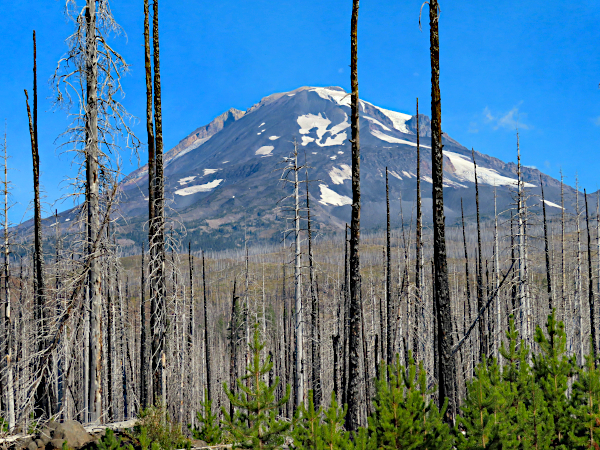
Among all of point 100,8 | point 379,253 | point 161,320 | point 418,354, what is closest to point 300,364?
point 161,320

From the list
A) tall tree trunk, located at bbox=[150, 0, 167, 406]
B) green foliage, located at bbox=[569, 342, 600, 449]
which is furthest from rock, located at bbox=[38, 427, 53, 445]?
green foliage, located at bbox=[569, 342, 600, 449]

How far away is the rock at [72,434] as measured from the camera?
27.8 feet

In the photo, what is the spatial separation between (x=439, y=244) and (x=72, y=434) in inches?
347

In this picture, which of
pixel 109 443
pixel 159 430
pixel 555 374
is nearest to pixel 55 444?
pixel 109 443

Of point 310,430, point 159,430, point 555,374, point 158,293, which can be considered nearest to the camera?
point 310,430

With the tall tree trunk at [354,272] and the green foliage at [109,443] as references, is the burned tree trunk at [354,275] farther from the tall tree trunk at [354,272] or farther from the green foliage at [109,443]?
the green foliage at [109,443]

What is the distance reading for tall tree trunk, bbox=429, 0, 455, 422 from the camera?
30.7 ft

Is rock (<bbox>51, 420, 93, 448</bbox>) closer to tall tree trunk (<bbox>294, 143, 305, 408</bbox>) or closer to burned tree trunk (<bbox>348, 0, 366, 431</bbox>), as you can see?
burned tree trunk (<bbox>348, 0, 366, 431</bbox>)

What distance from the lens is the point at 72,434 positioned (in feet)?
28.2

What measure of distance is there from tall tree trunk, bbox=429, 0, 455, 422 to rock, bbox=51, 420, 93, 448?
24.2 feet

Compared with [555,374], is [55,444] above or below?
below

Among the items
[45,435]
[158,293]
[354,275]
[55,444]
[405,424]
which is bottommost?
[55,444]

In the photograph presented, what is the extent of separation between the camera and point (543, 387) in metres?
9.06

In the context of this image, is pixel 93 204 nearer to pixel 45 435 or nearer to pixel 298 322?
pixel 45 435
